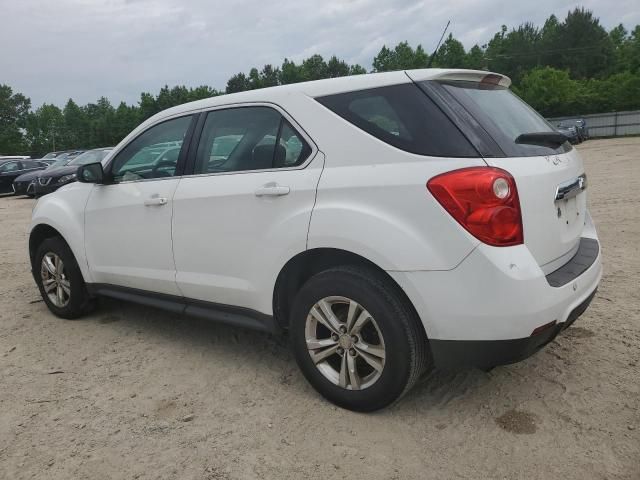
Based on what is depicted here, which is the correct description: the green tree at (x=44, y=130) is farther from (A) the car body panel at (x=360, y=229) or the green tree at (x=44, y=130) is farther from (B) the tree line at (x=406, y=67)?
(A) the car body panel at (x=360, y=229)

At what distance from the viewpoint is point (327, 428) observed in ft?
9.04

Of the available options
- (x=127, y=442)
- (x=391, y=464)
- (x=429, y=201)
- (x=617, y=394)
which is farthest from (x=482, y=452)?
(x=127, y=442)

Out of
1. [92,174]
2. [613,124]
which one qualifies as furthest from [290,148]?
[613,124]

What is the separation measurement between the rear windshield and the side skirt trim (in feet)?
5.15

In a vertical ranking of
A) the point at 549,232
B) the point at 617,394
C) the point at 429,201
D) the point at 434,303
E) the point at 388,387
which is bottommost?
the point at 617,394

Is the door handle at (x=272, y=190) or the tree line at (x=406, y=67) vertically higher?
the tree line at (x=406, y=67)

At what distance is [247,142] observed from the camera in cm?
327

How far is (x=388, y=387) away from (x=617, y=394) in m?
1.28

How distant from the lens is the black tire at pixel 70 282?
177 inches

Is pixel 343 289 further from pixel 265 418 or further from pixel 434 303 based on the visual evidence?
pixel 265 418

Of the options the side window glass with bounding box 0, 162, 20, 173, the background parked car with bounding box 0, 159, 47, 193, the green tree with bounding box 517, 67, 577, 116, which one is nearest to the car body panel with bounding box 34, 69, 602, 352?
the background parked car with bounding box 0, 159, 47, 193

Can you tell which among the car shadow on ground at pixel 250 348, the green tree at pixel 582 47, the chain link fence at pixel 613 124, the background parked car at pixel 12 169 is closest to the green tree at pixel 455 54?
the green tree at pixel 582 47

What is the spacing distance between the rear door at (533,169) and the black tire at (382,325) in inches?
26.3

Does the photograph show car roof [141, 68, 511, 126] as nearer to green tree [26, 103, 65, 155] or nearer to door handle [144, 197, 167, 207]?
door handle [144, 197, 167, 207]
